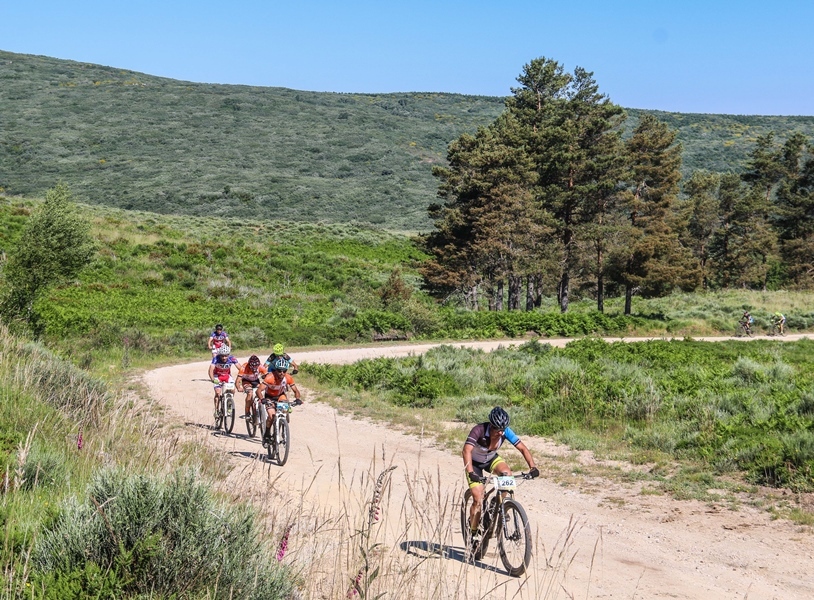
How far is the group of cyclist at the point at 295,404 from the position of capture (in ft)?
23.7

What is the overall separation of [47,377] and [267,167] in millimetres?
88661

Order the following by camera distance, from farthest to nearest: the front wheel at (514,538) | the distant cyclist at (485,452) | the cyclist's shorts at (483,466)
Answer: the cyclist's shorts at (483,466) < the distant cyclist at (485,452) < the front wheel at (514,538)

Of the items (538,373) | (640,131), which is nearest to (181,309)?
(538,373)

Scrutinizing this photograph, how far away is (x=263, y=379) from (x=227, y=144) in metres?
96.2

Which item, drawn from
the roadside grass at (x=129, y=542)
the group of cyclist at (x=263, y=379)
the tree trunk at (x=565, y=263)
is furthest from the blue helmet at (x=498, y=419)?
the tree trunk at (x=565, y=263)

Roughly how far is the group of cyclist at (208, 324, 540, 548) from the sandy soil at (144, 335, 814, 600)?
0.43 metres

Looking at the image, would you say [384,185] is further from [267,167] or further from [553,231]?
[553,231]

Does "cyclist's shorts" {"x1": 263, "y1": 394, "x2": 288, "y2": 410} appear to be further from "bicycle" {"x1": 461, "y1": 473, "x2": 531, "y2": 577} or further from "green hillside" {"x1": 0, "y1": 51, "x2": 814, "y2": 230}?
"green hillside" {"x1": 0, "y1": 51, "x2": 814, "y2": 230}

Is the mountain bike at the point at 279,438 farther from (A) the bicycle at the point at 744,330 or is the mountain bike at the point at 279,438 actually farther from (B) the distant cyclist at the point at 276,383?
(A) the bicycle at the point at 744,330

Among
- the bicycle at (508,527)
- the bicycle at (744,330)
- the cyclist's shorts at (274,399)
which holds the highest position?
the bicycle at (508,527)

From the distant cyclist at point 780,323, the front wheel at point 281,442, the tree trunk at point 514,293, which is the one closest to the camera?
the front wheel at point 281,442

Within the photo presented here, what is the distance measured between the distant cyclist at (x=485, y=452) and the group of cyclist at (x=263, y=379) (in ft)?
15.1

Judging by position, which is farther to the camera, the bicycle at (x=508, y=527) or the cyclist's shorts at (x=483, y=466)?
the cyclist's shorts at (x=483, y=466)

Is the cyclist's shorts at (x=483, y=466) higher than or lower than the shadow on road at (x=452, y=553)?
higher
